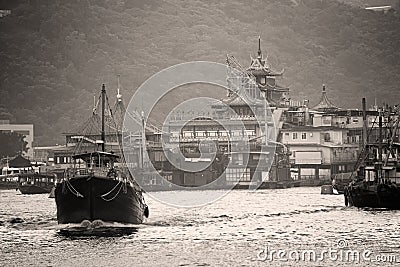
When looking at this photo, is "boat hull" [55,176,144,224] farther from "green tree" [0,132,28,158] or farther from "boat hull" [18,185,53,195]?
"green tree" [0,132,28,158]

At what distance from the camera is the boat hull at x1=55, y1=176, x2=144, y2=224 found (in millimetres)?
30844

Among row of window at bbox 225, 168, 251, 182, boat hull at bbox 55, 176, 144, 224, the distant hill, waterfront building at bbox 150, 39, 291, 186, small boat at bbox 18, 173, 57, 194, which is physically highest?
the distant hill

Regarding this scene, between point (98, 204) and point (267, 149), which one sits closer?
point (98, 204)

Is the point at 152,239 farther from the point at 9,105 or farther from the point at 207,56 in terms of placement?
the point at 207,56

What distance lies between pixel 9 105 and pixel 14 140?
25.5 metres

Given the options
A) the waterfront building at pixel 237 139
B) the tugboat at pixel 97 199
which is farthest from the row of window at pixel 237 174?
the tugboat at pixel 97 199

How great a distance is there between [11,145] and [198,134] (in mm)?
20424

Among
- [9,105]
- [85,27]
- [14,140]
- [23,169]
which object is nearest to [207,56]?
[85,27]

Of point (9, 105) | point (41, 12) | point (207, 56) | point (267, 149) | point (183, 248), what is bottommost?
point (183, 248)

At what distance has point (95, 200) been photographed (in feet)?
102

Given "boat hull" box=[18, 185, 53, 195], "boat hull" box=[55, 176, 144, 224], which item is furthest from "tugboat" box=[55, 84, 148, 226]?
"boat hull" box=[18, 185, 53, 195]

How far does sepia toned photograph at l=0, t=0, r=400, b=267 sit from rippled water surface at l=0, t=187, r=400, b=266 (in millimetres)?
86

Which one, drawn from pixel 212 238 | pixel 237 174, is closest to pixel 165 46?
pixel 237 174

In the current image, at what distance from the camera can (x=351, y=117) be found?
7388cm
